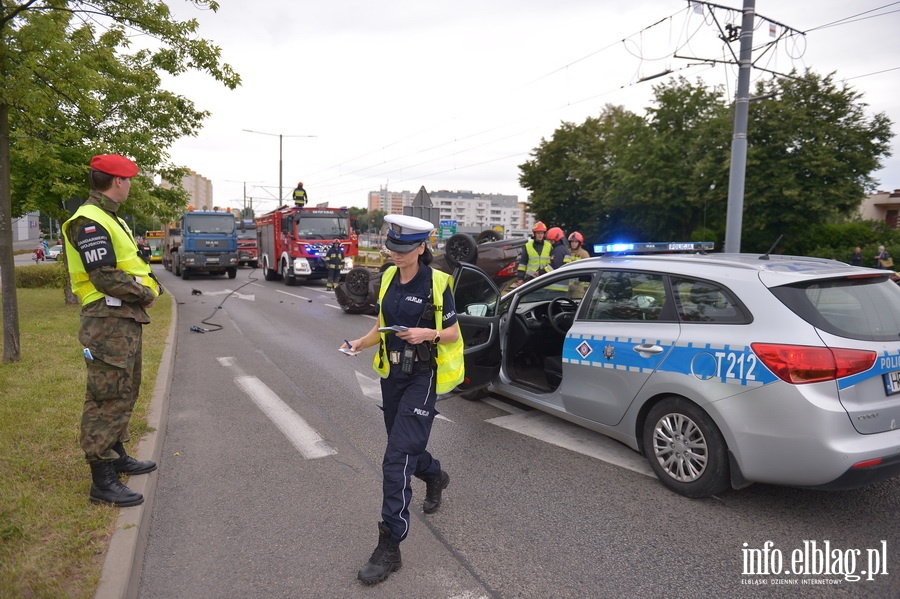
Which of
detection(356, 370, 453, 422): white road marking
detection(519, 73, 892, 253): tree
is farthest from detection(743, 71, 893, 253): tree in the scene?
detection(356, 370, 453, 422): white road marking

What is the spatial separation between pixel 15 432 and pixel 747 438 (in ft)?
17.3

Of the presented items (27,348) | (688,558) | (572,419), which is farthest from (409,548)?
(27,348)

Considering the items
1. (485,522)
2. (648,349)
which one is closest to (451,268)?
(648,349)

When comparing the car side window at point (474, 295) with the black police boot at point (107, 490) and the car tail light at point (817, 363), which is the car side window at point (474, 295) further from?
the black police boot at point (107, 490)

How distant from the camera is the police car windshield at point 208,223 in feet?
78.8

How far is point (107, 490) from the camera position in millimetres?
3639

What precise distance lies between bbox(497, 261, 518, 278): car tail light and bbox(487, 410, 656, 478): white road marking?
274 inches

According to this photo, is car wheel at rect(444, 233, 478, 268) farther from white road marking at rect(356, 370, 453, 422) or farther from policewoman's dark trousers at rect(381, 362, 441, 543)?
policewoman's dark trousers at rect(381, 362, 441, 543)

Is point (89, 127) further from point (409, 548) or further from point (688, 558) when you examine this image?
point (688, 558)

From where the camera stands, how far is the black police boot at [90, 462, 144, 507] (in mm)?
3615

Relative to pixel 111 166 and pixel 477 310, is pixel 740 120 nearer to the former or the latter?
pixel 477 310

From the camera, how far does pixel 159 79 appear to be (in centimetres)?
1204

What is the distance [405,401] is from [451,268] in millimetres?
7836

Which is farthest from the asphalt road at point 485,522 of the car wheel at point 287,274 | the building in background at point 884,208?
the building in background at point 884,208
